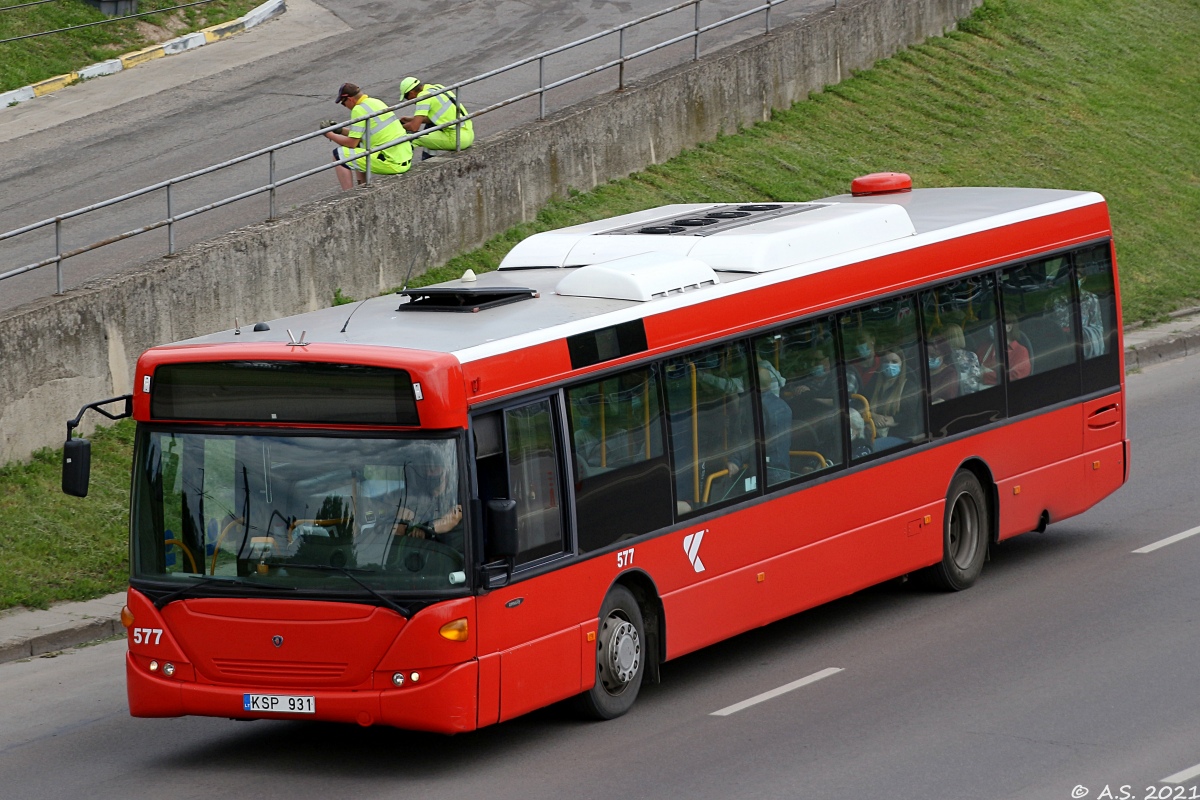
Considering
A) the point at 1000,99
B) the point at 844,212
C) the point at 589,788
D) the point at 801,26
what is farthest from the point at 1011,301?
the point at 1000,99

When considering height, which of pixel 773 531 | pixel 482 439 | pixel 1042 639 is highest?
pixel 482 439

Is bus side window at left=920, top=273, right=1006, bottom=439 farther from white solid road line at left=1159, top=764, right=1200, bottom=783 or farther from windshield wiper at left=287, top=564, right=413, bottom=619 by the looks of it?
windshield wiper at left=287, top=564, right=413, bottom=619

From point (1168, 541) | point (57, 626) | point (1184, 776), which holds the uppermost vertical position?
point (1184, 776)

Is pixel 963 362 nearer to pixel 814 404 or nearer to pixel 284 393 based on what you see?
pixel 814 404

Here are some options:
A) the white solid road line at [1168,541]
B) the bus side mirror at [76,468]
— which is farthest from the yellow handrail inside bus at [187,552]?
the white solid road line at [1168,541]

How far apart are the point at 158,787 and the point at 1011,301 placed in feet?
24.5

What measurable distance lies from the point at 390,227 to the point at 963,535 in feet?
25.5

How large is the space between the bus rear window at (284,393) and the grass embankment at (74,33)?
60.8 ft

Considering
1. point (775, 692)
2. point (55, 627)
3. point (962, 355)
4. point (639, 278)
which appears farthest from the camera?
point (962, 355)

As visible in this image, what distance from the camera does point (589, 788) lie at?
360 inches

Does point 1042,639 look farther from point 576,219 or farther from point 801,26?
point 801,26

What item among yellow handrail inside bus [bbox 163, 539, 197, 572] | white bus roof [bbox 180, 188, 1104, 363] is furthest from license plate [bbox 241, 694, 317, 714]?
white bus roof [bbox 180, 188, 1104, 363]

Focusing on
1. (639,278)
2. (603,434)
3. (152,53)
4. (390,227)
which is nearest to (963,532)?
(639,278)

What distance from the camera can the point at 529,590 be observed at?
9766 mm
